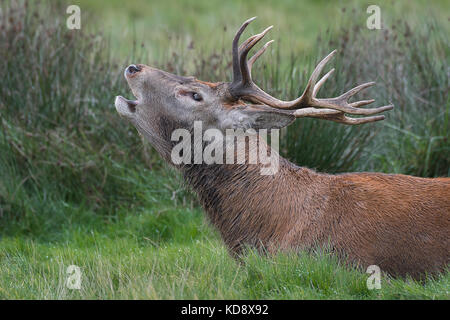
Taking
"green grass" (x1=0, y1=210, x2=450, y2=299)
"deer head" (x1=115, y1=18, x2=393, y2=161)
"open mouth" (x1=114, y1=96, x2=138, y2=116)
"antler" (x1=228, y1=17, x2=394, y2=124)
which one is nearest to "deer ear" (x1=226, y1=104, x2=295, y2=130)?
"deer head" (x1=115, y1=18, x2=393, y2=161)

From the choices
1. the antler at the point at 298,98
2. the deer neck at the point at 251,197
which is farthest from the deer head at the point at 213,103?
the deer neck at the point at 251,197

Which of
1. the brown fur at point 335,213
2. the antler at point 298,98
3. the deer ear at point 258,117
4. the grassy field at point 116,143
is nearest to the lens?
the brown fur at point 335,213

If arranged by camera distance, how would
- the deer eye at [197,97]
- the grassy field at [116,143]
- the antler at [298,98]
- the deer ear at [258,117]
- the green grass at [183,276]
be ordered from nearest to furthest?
the green grass at [183,276]
the deer ear at [258,117]
the antler at [298,98]
the deer eye at [197,97]
the grassy field at [116,143]

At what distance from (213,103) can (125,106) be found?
623 millimetres

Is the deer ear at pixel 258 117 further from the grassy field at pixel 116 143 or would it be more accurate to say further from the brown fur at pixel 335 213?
the grassy field at pixel 116 143

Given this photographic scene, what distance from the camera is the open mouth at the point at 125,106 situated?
16.5 ft

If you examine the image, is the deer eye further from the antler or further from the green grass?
the green grass

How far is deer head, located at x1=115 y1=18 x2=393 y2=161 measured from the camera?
483 centimetres

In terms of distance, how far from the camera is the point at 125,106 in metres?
5.03

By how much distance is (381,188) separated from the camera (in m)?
4.70

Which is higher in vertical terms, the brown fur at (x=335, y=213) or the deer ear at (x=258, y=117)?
the deer ear at (x=258, y=117)

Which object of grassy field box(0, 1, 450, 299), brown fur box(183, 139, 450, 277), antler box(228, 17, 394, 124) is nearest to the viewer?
brown fur box(183, 139, 450, 277)

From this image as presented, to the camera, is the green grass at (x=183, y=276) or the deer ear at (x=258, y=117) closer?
the green grass at (x=183, y=276)

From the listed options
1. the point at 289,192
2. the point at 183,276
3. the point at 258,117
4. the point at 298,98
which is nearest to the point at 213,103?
the point at 258,117
